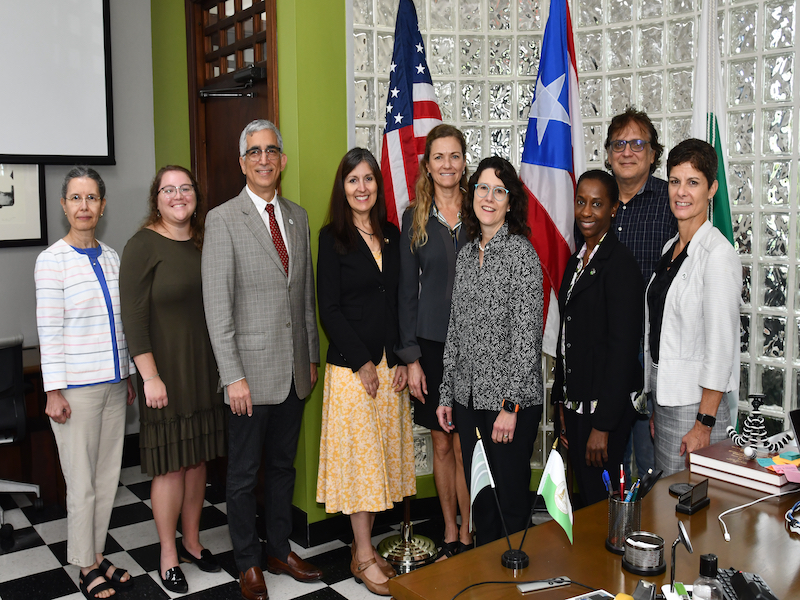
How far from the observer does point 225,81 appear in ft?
11.9

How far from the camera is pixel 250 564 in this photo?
275 cm

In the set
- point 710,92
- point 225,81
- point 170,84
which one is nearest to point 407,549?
point 710,92

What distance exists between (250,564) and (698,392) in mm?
1821

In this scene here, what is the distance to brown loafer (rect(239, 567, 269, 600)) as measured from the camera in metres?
2.68

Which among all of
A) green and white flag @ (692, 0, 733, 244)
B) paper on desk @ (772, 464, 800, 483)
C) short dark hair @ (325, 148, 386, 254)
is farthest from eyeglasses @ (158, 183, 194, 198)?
paper on desk @ (772, 464, 800, 483)

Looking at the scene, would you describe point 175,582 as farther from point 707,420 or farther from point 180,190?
point 707,420

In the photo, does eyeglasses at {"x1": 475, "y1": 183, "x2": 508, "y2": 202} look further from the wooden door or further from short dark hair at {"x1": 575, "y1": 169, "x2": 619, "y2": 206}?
the wooden door

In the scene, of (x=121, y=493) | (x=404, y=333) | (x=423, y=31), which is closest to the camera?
(x=404, y=333)

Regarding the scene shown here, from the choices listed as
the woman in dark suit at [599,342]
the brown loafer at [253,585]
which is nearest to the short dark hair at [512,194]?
the woman in dark suit at [599,342]

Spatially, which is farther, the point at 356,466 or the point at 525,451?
the point at 356,466

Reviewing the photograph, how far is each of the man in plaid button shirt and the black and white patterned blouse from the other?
568 millimetres

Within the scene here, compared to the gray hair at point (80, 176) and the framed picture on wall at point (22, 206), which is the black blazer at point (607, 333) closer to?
the gray hair at point (80, 176)

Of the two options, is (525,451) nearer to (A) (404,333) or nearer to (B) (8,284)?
(A) (404,333)

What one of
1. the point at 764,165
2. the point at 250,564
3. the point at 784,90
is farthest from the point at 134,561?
the point at 784,90
